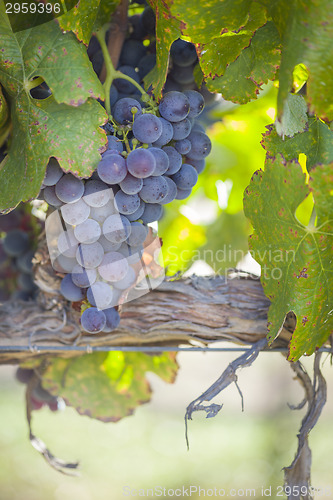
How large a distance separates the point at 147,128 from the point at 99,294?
20 cm

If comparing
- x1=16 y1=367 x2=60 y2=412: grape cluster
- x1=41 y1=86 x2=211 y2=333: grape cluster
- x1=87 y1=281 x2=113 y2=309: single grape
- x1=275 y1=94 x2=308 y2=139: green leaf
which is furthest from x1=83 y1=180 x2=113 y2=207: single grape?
x1=16 y1=367 x2=60 y2=412: grape cluster

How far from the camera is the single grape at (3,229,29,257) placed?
803mm

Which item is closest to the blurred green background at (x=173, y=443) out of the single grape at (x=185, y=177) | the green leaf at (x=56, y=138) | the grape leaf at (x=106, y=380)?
the grape leaf at (x=106, y=380)

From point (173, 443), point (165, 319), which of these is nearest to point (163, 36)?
point (165, 319)

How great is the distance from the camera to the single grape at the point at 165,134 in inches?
20.6

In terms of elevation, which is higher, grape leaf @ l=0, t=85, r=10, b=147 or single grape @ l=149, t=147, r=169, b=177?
grape leaf @ l=0, t=85, r=10, b=147

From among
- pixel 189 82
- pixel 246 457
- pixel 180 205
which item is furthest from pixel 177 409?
pixel 189 82

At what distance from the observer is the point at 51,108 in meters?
0.49

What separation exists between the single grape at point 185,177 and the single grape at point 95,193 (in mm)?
97

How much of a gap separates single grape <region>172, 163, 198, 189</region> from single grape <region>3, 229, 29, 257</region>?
0.36 meters

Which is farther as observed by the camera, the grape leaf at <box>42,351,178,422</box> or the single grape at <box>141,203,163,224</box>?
the grape leaf at <box>42,351,178,422</box>

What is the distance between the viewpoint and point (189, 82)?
2.01ft

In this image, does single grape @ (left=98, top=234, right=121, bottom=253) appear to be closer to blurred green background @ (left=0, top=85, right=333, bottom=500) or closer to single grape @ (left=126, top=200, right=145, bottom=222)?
single grape @ (left=126, top=200, right=145, bottom=222)

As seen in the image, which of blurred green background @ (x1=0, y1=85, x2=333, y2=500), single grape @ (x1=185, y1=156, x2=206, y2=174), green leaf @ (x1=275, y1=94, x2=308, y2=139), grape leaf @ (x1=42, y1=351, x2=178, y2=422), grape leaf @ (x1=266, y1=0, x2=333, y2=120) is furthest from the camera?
blurred green background @ (x1=0, y1=85, x2=333, y2=500)
